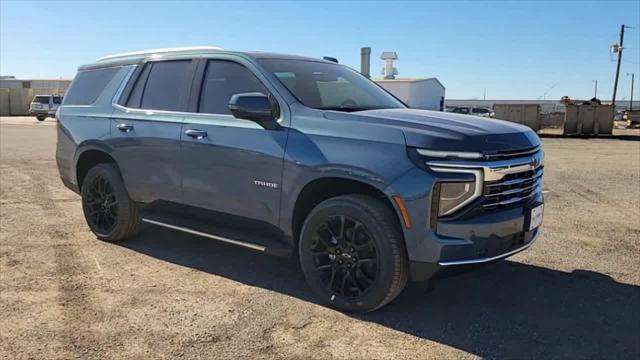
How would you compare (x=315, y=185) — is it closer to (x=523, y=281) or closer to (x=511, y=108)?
(x=523, y=281)

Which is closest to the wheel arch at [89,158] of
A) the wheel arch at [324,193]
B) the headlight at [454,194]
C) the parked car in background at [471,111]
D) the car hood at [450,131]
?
the wheel arch at [324,193]

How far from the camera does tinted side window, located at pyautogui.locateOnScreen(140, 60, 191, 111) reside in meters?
5.11

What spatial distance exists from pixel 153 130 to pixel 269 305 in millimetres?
2061

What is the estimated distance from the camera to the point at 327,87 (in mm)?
4742

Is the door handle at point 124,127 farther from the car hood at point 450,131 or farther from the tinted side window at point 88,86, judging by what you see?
the car hood at point 450,131

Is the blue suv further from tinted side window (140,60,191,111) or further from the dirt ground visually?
the dirt ground

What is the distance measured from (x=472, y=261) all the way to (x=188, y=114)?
2.76m

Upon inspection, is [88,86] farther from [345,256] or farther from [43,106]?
[43,106]

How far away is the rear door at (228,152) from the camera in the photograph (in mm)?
4273

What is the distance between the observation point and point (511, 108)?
3067 centimetres

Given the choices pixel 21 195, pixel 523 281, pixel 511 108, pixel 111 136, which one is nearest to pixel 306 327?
pixel 523 281

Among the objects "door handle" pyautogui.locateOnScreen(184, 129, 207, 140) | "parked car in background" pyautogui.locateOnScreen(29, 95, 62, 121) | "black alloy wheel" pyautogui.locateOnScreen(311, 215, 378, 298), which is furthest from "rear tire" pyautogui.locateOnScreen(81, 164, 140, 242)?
"parked car in background" pyautogui.locateOnScreen(29, 95, 62, 121)

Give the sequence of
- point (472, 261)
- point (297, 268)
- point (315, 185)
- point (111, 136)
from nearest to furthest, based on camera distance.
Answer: point (472, 261) < point (315, 185) < point (297, 268) < point (111, 136)

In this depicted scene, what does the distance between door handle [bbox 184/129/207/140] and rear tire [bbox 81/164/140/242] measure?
47.0 inches
